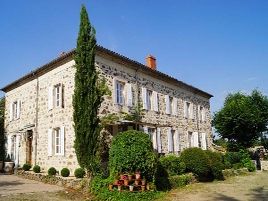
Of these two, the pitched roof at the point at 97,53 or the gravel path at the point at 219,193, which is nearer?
the gravel path at the point at 219,193

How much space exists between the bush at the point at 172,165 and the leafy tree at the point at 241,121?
44.0ft

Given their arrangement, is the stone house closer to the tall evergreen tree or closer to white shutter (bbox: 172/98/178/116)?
white shutter (bbox: 172/98/178/116)

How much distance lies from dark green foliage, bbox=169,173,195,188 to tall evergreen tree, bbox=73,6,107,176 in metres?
4.00

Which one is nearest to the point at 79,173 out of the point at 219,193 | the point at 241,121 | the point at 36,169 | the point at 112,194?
the point at 112,194

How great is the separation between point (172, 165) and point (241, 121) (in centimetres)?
1433

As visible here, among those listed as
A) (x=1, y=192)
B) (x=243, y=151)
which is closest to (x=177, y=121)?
(x=243, y=151)

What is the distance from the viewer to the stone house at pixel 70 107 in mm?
16375

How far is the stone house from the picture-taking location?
16.4 metres

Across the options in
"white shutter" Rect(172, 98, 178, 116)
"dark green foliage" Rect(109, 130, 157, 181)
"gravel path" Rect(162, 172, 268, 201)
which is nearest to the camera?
"dark green foliage" Rect(109, 130, 157, 181)

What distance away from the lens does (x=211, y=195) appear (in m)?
12.6

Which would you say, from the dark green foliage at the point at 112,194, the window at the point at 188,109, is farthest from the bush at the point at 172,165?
the window at the point at 188,109

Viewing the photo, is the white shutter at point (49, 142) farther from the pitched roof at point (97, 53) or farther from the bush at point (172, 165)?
the bush at point (172, 165)

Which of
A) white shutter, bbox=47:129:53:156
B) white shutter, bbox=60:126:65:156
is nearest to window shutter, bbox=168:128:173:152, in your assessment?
white shutter, bbox=60:126:65:156

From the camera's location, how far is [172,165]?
15781mm
